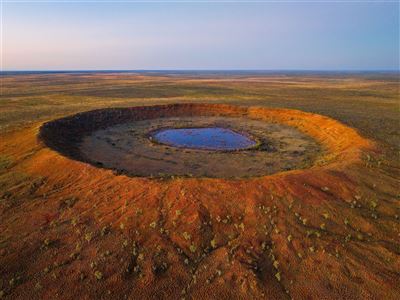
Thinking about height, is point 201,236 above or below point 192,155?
above

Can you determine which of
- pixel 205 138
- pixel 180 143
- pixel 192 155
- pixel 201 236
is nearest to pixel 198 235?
pixel 201 236

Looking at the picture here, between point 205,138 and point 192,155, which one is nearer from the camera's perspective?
point 192,155

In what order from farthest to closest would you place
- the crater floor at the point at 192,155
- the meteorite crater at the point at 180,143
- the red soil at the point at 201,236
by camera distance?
the meteorite crater at the point at 180,143 < the crater floor at the point at 192,155 < the red soil at the point at 201,236

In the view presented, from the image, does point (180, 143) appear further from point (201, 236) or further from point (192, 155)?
point (201, 236)

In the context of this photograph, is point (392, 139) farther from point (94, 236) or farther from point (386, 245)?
point (94, 236)

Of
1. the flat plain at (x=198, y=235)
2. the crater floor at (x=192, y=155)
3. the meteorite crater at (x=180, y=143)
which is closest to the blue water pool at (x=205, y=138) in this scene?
the meteorite crater at (x=180, y=143)

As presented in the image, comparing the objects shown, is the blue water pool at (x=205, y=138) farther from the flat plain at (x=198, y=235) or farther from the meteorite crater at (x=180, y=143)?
the flat plain at (x=198, y=235)
